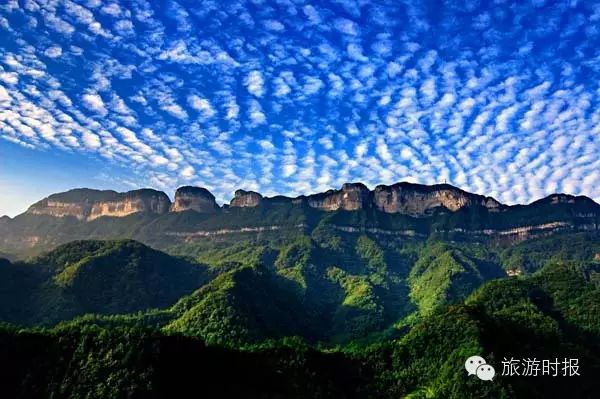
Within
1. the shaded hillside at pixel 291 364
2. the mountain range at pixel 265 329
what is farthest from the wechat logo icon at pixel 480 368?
the mountain range at pixel 265 329

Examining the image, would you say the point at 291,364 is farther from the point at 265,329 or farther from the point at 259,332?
the point at 265,329

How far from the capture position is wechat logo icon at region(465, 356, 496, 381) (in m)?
75.4

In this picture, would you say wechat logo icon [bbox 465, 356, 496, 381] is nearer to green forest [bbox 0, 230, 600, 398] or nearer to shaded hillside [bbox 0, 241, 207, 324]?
green forest [bbox 0, 230, 600, 398]

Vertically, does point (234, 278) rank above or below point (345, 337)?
above

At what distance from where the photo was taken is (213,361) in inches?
3169

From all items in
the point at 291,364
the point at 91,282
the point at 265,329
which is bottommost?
the point at 291,364

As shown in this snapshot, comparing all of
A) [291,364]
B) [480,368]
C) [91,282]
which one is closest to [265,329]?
[291,364]

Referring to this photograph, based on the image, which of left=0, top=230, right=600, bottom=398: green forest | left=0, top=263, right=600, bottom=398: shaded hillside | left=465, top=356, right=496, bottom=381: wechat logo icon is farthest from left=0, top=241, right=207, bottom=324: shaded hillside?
left=465, top=356, right=496, bottom=381: wechat logo icon

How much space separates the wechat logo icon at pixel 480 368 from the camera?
2970 inches

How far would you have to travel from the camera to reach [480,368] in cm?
7700

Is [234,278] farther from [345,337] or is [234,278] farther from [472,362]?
[472,362]

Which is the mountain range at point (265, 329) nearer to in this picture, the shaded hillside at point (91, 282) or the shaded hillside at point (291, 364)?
the shaded hillside at point (291, 364)

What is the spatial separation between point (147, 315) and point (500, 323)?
7770 cm

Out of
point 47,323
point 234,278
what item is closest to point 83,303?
point 47,323
